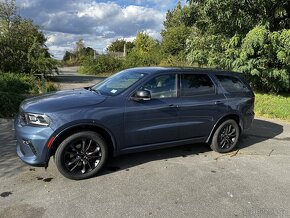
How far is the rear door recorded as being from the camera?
5.67 m

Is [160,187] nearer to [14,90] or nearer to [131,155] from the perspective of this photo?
[131,155]

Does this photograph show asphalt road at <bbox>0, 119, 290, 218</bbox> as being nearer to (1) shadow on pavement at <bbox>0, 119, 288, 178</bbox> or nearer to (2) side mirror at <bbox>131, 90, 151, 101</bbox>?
(1) shadow on pavement at <bbox>0, 119, 288, 178</bbox>

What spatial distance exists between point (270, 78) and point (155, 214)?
991 centimetres

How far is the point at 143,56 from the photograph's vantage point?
103 ft

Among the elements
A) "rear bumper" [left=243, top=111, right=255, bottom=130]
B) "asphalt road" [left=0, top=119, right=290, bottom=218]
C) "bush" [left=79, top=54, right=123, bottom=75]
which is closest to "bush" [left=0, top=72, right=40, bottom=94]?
"asphalt road" [left=0, top=119, right=290, bottom=218]

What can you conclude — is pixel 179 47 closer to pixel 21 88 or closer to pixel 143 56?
pixel 143 56

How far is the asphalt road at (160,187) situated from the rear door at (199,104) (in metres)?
0.55

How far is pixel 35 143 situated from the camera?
445 centimetres

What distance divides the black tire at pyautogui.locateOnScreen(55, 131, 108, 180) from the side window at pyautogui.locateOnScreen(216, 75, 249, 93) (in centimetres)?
277

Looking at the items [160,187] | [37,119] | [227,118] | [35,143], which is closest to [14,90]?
[37,119]

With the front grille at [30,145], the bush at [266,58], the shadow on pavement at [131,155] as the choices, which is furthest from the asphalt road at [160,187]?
the bush at [266,58]

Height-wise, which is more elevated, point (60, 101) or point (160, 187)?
point (60, 101)

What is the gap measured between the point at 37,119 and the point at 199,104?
279 centimetres

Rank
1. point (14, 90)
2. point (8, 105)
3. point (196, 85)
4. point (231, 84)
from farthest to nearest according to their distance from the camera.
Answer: point (14, 90), point (8, 105), point (231, 84), point (196, 85)
